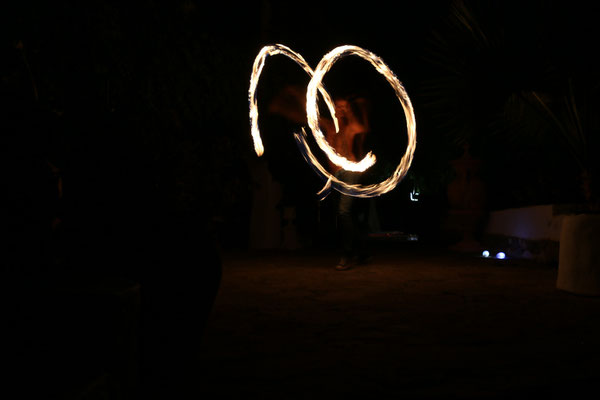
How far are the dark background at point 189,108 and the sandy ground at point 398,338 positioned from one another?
0.62m

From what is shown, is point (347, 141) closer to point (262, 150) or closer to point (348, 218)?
point (348, 218)

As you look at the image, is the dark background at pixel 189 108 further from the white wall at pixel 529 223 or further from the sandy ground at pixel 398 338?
the white wall at pixel 529 223

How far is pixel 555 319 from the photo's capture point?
4320mm

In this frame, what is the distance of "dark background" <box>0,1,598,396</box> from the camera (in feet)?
8.96

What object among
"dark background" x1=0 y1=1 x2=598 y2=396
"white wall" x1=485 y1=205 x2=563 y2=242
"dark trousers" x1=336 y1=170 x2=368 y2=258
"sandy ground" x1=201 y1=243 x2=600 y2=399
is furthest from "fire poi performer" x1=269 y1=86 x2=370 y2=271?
"white wall" x1=485 y1=205 x2=563 y2=242

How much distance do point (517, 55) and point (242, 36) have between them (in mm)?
6260

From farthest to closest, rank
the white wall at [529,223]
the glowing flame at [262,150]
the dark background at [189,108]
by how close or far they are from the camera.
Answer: the white wall at [529,223] → the glowing flame at [262,150] → the dark background at [189,108]

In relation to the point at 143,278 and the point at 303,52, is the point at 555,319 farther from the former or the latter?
the point at 303,52

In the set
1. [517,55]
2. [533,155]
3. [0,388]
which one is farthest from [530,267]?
[0,388]

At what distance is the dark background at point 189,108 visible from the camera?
107 inches

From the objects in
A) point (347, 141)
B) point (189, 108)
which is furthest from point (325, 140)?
point (189, 108)

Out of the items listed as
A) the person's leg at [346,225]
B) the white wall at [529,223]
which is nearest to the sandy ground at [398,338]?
the person's leg at [346,225]

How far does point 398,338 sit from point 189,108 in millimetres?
4145

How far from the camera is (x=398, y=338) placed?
3693 millimetres
